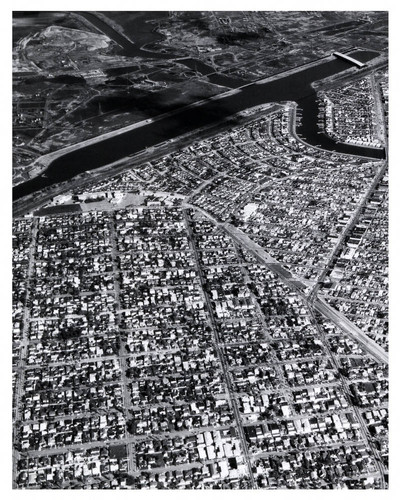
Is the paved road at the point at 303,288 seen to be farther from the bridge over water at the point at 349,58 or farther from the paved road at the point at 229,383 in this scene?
the bridge over water at the point at 349,58

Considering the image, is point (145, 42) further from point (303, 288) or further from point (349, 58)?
point (303, 288)

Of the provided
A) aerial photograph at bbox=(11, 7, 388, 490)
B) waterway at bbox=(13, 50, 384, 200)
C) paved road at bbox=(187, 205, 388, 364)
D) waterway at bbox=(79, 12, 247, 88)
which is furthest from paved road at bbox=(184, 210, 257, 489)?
waterway at bbox=(79, 12, 247, 88)

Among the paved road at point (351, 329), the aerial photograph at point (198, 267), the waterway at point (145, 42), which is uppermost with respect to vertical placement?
the waterway at point (145, 42)

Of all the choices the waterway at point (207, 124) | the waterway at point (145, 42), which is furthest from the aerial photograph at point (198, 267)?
the waterway at point (145, 42)

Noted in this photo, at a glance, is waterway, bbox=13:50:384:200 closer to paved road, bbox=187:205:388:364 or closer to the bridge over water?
the bridge over water

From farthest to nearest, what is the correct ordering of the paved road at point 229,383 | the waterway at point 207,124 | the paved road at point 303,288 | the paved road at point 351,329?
the waterway at point 207,124
the paved road at point 303,288
the paved road at point 351,329
the paved road at point 229,383

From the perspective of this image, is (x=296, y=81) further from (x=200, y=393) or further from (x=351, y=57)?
(x=200, y=393)

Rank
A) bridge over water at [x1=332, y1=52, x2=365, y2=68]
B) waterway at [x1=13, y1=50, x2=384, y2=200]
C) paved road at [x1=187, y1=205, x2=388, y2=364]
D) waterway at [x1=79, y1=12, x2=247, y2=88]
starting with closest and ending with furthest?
paved road at [x1=187, y1=205, x2=388, y2=364] < waterway at [x1=13, y1=50, x2=384, y2=200] < waterway at [x1=79, y1=12, x2=247, y2=88] < bridge over water at [x1=332, y1=52, x2=365, y2=68]
